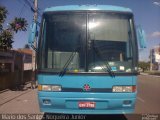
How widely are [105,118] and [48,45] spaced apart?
3.14m

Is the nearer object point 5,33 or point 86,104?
point 86,104

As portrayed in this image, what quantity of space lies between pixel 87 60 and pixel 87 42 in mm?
461

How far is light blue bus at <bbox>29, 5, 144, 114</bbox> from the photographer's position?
831cm

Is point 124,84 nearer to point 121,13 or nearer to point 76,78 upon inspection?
point 76,78

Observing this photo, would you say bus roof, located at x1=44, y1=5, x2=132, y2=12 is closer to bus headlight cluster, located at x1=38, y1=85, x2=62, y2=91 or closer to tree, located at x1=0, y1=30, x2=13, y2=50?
bus headlight cluster, located at x1=38, y1=85, x2=62, y2=91

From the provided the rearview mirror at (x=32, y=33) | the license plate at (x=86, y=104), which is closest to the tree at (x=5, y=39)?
the rearview mirror at (x=32, y=33)

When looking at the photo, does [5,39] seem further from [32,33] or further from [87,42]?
[87,42]

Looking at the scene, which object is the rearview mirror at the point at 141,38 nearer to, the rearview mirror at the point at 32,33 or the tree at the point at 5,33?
the rearview mirror at the point at 32,33

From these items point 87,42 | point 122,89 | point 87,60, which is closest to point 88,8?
point 87,42

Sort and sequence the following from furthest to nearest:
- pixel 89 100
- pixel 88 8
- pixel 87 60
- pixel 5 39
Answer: pixel 5 39, pixel 88 8, pixel 87 60, pixel 89 100

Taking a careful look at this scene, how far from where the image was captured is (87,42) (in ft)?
27.8

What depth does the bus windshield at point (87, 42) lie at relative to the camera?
8398 mm

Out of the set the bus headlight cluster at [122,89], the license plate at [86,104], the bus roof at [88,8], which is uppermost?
the bus roof at [88,8]

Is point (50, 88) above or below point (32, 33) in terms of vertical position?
below
